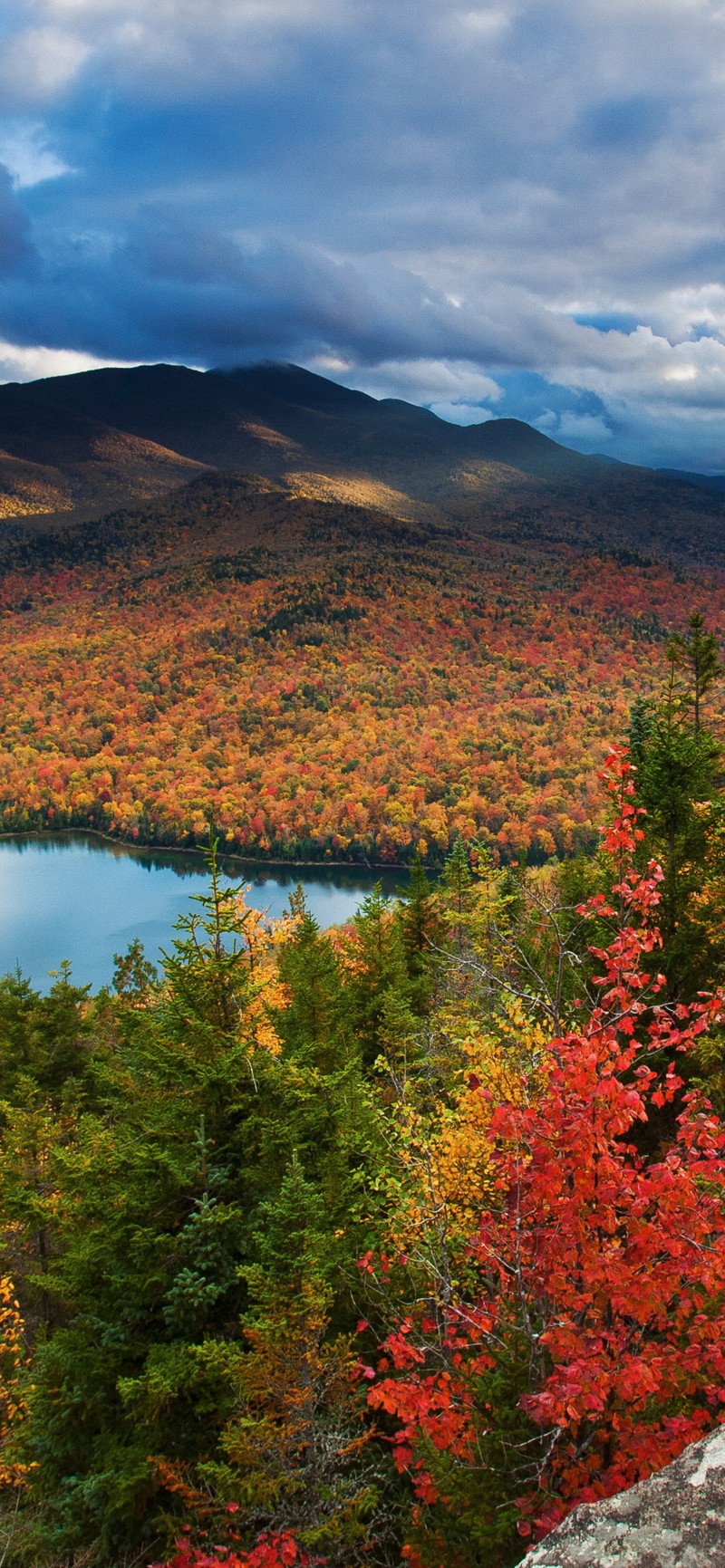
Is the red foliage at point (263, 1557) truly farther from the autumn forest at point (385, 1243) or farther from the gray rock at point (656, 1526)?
the gray rock at point (656, 1526)

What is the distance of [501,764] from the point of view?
11569 centimetres

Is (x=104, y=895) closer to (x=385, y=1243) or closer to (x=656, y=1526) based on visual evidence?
(x=385, y=1243)

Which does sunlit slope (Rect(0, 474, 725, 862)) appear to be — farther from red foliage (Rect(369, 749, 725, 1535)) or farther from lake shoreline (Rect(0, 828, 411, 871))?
red foliage (Rect(369, 749, 725, 1535))

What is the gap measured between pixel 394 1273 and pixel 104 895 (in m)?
84.5

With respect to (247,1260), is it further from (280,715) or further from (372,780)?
(280,715)

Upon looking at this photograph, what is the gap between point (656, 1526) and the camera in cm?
233

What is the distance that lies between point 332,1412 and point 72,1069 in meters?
20.1

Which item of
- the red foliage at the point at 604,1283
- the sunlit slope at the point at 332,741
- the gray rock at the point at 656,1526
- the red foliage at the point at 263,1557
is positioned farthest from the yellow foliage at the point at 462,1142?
the sunlit slope at the point at 332,741

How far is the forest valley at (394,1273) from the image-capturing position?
162 inches

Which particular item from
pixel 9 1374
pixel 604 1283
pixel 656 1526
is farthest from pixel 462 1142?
pixel 9 1374

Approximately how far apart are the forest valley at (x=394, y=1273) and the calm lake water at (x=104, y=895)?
172ft

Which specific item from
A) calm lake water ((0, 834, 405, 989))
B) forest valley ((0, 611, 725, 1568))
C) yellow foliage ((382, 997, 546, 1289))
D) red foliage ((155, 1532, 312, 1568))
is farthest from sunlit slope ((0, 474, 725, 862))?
red foliage ((155, 1532, 312, 1568))

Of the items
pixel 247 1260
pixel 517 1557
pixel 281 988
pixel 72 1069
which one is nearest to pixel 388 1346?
pixel 517 1557

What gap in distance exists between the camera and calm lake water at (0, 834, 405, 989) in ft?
239
